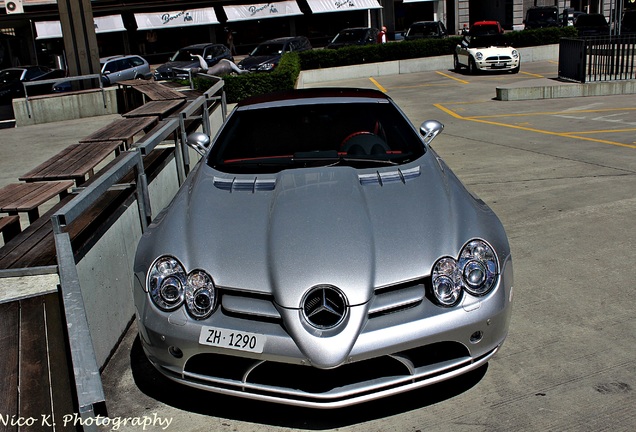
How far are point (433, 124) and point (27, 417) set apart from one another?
3.93 m

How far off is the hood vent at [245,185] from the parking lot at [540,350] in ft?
3.98

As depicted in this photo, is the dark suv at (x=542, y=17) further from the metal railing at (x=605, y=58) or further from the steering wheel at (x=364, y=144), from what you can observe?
the steering wheel at (x=364, y=144)

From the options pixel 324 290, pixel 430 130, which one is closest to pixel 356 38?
pixel 430 130

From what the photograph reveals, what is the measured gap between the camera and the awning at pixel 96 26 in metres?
42.9

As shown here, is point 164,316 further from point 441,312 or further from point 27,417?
point 441,312

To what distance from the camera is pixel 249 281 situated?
11.9 feet

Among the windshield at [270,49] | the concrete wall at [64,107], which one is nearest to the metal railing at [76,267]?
the concrete wall at [64,107]

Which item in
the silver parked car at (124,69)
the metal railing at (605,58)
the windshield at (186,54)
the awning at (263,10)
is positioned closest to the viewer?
the metal railing at (605,58)

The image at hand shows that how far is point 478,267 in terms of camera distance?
376cm

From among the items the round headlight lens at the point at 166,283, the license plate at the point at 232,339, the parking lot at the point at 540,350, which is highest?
the round headlight lens at the point at 166,283

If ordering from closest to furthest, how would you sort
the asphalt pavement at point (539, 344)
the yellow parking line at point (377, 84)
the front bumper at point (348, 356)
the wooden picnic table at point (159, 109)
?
the front bumper at point (348, 356) < the asphalt pavement at point (539, 344) < the wooden picnic table at point (159, 109) < the yellow parking line at point (377, 84)

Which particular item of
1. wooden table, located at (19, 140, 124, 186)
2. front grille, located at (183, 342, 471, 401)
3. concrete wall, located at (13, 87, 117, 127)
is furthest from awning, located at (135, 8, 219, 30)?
front grille, located at (183, 342, 471, 401)

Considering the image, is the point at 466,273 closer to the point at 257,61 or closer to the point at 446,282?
the point at 446,282

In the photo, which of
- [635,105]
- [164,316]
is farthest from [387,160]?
[635,105]
